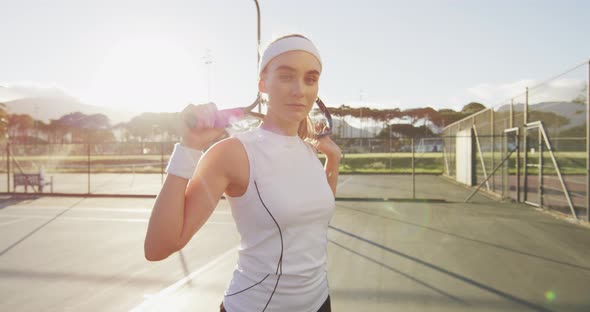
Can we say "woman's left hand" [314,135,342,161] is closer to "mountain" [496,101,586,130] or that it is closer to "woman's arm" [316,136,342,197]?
"woman's arm" [316,136,342,197]

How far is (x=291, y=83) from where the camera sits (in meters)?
1.35

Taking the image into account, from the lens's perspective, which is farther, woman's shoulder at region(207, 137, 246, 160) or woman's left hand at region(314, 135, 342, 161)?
woman's left hand at region(314, 135, 342, 161)

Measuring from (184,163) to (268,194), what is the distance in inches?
11.1

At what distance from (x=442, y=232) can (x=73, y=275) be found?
6930 millimetres

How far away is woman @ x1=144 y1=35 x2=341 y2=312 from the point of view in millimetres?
1132

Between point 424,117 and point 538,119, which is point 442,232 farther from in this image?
point 424,117

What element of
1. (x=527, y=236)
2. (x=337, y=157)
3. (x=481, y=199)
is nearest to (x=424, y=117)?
(x=481, y=199)

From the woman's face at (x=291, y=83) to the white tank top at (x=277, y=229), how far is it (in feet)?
0.35

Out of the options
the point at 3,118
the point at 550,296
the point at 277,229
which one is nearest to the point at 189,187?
the point at 277,229

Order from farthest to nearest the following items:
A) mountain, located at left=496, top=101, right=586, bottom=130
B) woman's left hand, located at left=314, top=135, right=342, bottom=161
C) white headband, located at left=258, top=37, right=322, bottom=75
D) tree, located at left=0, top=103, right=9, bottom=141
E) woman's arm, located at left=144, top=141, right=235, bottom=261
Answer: tree, located at left=0, top=103, right=9, bottom=141, mountain, located at left=496, top=101, right=586, bottom=130, woman's left hand, located at left=314, top=135, right=342, bottom=161, white headband, located at left=258, top=37, right=322, bottom=75, woman's arm, located at left=144, top=141, right=235, bottom=261

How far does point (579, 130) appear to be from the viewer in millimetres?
9320

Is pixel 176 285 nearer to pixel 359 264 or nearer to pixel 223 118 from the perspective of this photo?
pixel 359 264

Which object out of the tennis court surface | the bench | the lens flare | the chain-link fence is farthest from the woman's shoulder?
the bench

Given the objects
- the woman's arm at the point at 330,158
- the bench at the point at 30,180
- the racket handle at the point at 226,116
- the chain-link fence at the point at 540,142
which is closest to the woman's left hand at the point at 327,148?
the woman's arm at the point at 330,158
